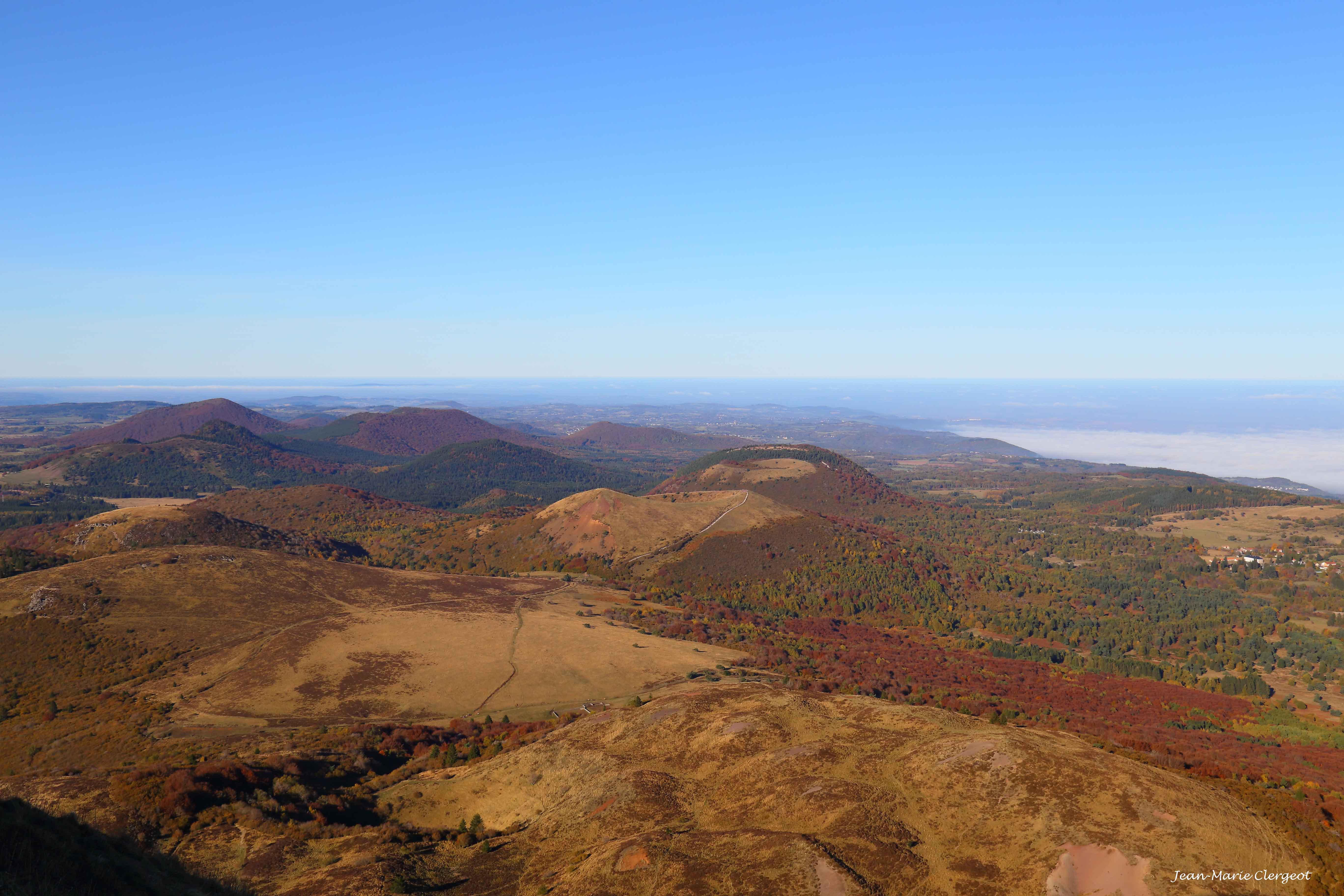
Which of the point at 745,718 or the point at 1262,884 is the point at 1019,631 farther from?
the point at 1262,884

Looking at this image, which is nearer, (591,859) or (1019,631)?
(591,859)

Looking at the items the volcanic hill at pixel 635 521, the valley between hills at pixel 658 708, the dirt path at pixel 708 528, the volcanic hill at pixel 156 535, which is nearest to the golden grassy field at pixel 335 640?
the valley between hills at pixel 658 708

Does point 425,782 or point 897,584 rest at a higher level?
point 425,782

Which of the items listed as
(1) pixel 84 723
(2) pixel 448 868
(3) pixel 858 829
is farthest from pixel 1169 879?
(1) pixel 84 723

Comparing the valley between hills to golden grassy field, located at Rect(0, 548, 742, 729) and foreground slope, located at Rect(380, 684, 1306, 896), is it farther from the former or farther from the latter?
golden grassy field, located at Rect(0, 548, 742, 729)

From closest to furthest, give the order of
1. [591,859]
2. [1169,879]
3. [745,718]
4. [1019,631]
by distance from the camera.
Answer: [1169,879] → [591,859] → [745,718] → [1019,631]

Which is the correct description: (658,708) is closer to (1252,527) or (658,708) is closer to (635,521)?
(635,521)

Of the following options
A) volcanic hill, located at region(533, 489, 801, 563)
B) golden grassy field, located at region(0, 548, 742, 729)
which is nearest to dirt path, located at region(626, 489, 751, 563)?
volcanic hill, located at region(533, 489, 801, 563)

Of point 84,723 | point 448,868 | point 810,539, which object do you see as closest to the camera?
point 448,868
